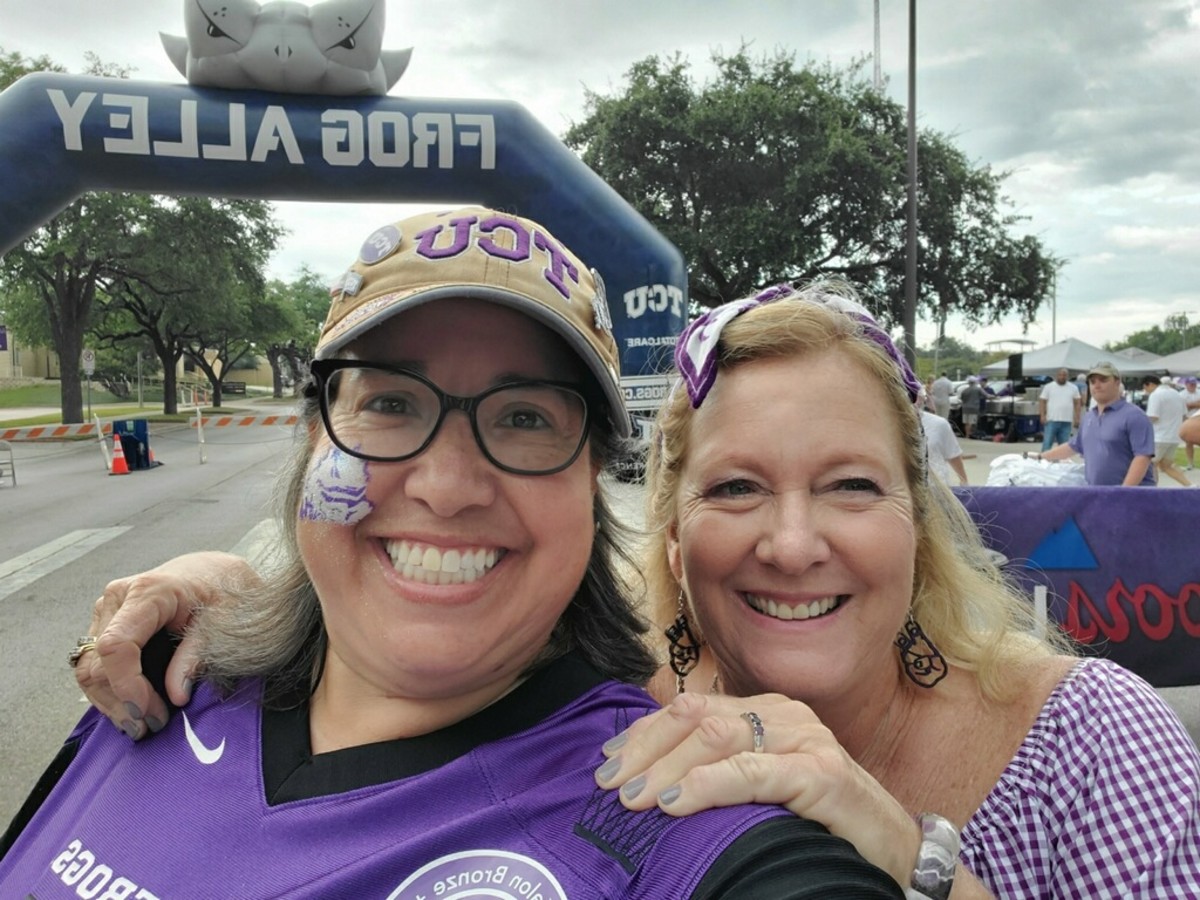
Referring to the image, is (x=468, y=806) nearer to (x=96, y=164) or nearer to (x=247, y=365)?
(x=96, y=164)

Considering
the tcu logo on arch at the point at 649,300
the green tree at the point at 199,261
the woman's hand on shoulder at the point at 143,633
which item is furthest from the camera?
the green tree at the point at 199,261

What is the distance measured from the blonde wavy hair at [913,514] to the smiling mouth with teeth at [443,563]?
770 millimetres

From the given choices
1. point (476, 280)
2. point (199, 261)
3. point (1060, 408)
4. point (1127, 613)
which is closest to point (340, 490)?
point (476, 280)

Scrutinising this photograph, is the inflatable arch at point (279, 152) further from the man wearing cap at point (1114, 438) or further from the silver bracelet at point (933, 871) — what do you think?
the silver bracelet at point (933, 871)

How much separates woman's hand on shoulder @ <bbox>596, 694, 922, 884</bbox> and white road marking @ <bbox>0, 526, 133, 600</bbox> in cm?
719

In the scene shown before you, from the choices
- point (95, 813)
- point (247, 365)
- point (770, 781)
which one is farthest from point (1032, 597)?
point (247, 365)

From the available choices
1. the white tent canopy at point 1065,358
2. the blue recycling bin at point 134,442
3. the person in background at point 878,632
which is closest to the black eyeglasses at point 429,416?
the person in background at point 878,632

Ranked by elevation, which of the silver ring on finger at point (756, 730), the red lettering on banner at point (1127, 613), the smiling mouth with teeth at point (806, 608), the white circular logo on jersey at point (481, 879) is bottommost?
the red lettering on banner at point (1127, 613)

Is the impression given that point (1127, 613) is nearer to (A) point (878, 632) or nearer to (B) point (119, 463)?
(A) point (878, 632)

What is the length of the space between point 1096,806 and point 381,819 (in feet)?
4.32

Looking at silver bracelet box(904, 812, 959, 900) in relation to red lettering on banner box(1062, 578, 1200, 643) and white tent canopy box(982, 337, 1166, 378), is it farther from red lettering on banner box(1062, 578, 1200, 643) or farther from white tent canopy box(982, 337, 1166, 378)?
white tent canopy box(982, 337, 1166, 378)

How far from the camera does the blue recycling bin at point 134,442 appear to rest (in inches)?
599

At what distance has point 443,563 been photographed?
4.01 feet

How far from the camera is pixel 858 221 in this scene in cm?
2131
